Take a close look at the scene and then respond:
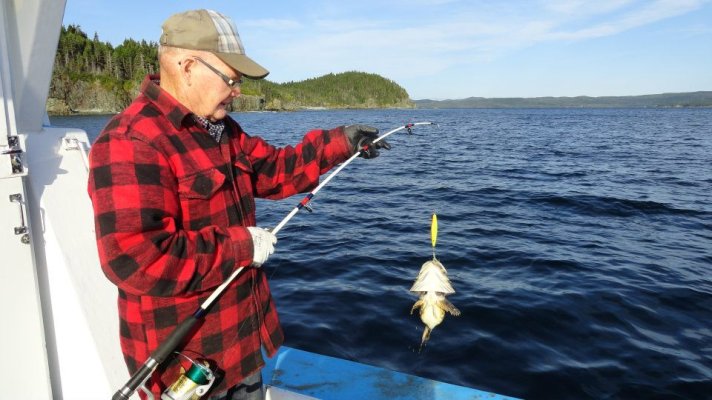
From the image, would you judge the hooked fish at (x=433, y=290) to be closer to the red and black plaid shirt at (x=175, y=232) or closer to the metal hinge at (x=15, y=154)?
the red and black plaid shirt at (x=175, y=232)

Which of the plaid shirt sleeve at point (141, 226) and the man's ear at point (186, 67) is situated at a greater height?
the man's ear at point (186, 67)

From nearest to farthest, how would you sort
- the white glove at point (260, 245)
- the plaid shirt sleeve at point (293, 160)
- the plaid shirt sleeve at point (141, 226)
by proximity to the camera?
the plaid shirt sleeve at point (141, 226) → the white glove at point (260, 245) → the plaid shirt sleeve at point (293, 160)

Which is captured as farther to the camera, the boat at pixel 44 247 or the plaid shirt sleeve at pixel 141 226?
the boat at pixel 44 247

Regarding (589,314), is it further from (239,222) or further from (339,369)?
(239,222)

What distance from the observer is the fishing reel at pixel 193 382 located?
2320 millimetres

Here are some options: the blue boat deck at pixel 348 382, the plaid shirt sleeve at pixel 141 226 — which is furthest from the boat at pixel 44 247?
the blue boat deck at pixel 348 382

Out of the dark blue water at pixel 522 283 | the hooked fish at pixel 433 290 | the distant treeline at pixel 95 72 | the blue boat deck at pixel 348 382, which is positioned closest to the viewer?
the blue boat deck at pixel 348 382

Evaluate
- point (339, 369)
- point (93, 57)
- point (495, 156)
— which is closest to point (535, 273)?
point (339, 369)

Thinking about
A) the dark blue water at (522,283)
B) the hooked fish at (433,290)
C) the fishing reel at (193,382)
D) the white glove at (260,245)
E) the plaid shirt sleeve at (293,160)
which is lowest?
the dark blue water at (522,283)

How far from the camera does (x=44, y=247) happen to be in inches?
115

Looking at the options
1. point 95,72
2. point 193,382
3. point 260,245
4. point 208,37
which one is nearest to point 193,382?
point 193,382

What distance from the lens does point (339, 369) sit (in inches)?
172

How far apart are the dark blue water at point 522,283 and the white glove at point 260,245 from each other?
409 centimetres

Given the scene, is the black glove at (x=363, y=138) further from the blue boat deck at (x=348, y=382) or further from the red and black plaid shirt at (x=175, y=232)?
the blue boat deck at (x=348, y=382)
